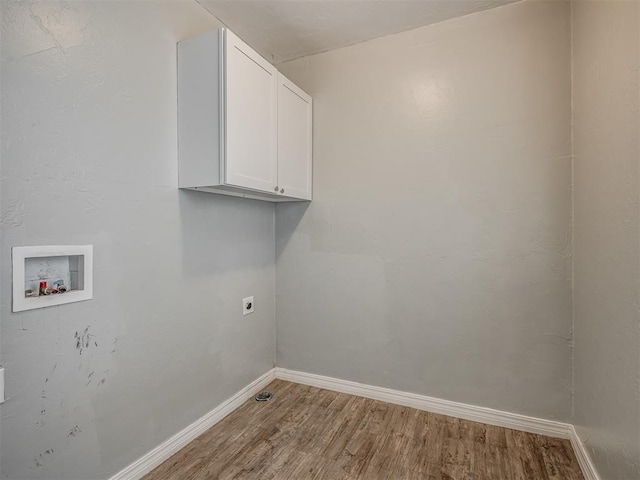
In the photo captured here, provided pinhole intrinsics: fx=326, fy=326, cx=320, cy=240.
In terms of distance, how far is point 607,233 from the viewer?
4.40 feet

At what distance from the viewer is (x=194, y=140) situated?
1695 mm

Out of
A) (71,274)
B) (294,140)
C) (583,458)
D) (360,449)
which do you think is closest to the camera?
(71,274)

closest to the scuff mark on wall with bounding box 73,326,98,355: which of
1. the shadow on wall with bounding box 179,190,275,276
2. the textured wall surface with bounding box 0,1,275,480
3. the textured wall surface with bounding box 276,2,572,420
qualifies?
the textured wall surface with bounding box 0,1,275,480

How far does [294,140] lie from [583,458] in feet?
7.75

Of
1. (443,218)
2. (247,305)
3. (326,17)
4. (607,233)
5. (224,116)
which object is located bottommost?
(247,305)

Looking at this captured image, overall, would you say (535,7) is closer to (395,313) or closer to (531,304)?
(531,304)

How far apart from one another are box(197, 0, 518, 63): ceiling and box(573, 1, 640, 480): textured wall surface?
0.75 m

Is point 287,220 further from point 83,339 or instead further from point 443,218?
point 83,339

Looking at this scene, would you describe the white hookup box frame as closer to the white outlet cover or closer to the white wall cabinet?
the white wall cabinet

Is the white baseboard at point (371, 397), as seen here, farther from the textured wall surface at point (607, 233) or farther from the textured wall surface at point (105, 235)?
the textured wall surface at point (607, 233)

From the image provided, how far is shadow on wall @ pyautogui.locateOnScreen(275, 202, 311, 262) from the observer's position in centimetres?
250

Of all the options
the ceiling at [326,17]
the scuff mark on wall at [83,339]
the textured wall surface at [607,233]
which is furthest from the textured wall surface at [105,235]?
the textured wall surface at [607,233]

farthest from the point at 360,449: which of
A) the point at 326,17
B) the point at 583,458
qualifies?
the point at 326,17

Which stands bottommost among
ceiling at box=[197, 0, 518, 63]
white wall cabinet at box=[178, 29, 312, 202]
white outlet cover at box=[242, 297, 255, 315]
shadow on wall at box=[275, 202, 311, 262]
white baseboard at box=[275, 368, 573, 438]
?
white baseboard at box=[275, 368, 573, 438]
